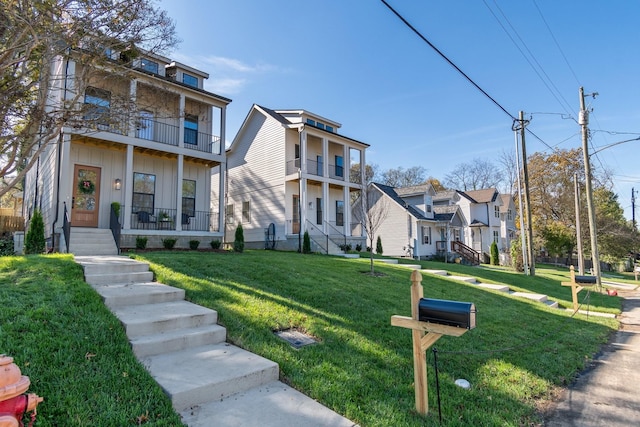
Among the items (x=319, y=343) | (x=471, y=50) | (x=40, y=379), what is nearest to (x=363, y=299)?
(x=319, y=343)

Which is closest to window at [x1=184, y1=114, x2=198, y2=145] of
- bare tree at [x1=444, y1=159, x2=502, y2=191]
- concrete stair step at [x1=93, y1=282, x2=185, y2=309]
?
concrete stair step at [x1=93, y1=282, x2=185, y2=309]

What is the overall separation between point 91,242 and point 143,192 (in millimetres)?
3497

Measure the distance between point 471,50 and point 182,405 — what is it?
8.46m

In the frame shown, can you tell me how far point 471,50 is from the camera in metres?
7.61

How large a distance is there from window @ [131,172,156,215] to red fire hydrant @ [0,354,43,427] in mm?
12366

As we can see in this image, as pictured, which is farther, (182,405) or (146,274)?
(146,274)

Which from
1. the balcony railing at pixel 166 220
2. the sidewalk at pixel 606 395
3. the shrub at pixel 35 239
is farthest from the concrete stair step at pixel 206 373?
the balcony railing at pixel 166 220

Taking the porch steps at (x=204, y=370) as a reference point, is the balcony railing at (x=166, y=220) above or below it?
above

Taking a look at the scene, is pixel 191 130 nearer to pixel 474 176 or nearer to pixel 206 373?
pixel 206 373

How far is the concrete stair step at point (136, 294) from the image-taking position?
15.9 feet

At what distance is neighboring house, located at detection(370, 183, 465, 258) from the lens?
25984 mm

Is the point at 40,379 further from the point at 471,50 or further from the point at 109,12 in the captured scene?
the point at 471,50

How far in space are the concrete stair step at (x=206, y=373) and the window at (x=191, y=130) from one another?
1283 cm

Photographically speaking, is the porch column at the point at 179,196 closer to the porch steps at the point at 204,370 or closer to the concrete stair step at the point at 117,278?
the concrete stair step at the point at 117,278
